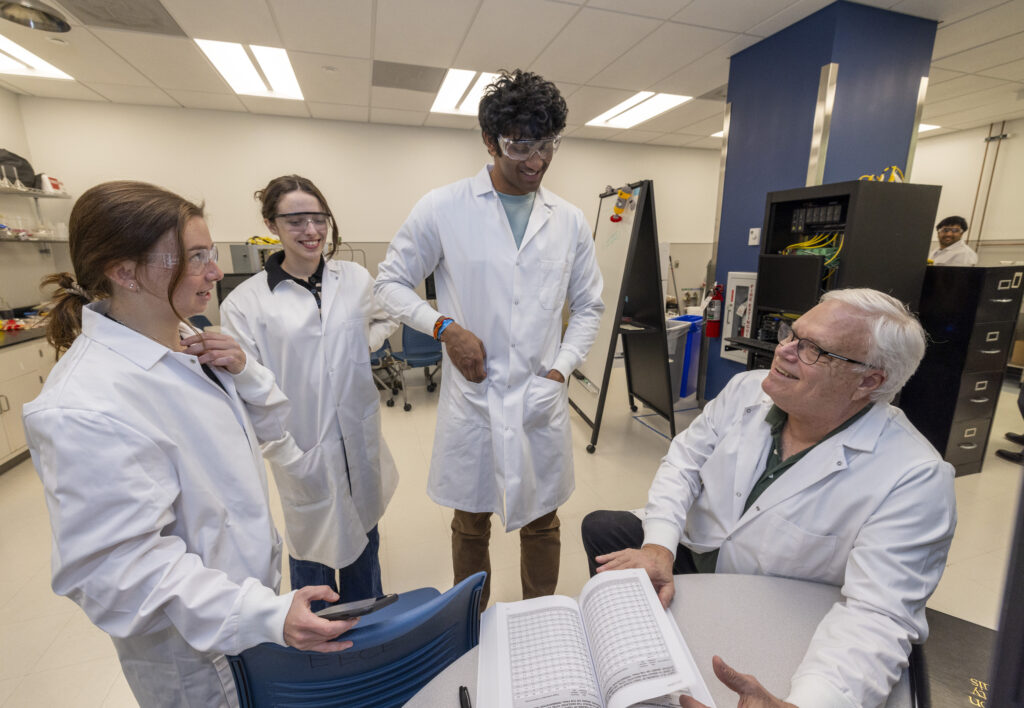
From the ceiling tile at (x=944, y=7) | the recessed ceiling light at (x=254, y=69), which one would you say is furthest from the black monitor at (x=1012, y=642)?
the recessed ceiling light at (x=254, y=69)

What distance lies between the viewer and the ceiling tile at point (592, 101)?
13.7ft

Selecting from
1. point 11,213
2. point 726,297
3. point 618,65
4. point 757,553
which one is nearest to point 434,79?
point 618,65

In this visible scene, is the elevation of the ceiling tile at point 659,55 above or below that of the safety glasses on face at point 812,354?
above

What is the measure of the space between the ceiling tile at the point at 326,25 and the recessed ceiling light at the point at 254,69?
0.33 metres

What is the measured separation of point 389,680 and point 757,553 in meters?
0.87

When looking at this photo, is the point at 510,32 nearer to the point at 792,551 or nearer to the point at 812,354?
the point at 812,354

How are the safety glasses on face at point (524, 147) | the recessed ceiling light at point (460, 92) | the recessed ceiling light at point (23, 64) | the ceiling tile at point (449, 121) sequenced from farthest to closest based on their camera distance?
the ceiling tile at point (449, 121) → the recessed ceiling light at point (460, 92) → the recessed ceiling light at point (23, 64) → the safety glasses on face at point (524, 147)

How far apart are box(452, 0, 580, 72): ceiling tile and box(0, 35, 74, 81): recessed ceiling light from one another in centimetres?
310

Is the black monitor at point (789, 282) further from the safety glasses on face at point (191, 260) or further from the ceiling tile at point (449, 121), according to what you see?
the ceiling tile at point (449, 121)

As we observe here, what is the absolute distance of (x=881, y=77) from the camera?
9.53ft

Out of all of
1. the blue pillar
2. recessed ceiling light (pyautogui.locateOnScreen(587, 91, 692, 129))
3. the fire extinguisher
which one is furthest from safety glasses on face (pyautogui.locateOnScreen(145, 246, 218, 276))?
recessed ceiling light (pyautogui.locateOnScreen(587, 91, 692, 129))

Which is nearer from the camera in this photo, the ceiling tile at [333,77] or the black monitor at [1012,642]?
the black monitor at [1012,642]

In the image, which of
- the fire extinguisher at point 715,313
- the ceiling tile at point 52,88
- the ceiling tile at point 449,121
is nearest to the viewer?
the fire extinguisher at point 715,313

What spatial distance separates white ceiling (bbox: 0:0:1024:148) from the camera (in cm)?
275
